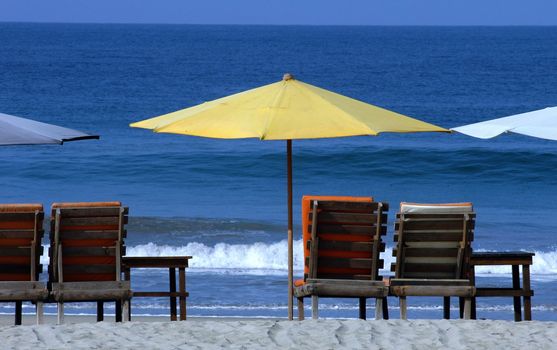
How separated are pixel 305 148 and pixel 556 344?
21551 mm

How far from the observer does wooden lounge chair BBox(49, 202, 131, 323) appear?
7.33 meters

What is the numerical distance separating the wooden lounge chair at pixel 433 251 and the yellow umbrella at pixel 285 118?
585 mm

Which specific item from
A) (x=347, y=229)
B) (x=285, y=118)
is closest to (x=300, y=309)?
(x=347, y=229)

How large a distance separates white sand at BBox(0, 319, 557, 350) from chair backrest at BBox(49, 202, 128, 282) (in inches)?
15.6

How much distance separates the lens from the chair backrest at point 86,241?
24.0 ft

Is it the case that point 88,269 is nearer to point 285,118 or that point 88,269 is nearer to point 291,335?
point 291,335

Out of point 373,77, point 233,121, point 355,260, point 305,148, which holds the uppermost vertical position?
point 373,77

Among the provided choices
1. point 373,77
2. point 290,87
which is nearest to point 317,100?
point 290,87

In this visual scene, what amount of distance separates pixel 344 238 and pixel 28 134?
2.35 meters

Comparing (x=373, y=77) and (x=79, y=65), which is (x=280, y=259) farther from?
(x=79, y=65)

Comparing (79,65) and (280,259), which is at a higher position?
(79,65)

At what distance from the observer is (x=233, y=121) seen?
23.8ft

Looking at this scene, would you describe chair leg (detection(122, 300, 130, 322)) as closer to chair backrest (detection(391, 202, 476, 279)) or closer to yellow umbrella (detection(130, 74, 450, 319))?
yellow umbrella (detection(130, 74, 450, 319))

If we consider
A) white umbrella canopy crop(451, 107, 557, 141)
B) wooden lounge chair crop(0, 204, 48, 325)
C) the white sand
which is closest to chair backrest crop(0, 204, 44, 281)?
wooden lounge chair crop(0, 204, 48, 325)
